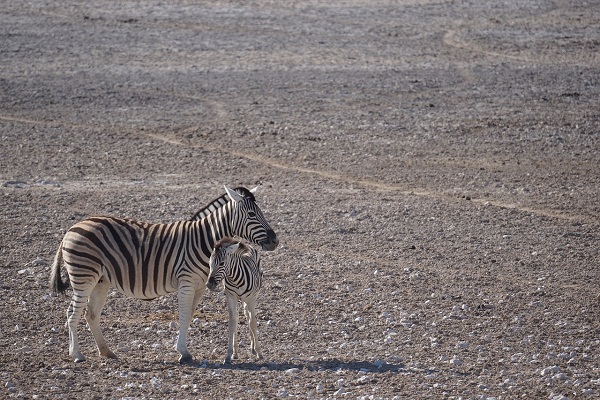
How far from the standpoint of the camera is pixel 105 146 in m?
19.7

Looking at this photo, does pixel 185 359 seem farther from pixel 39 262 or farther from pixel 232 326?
pixel 39 262

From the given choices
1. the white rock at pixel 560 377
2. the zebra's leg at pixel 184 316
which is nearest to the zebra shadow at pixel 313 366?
the zebra's leg at pixel 184 316

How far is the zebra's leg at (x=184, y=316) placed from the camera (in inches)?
391

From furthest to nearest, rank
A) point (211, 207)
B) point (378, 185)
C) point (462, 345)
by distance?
point (378, 185) < point (211, 207) < point (462, 345)

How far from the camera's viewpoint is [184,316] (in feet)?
32.8

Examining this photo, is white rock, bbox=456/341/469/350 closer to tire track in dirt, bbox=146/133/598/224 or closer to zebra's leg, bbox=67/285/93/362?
zebra's leg, bbox=67/285/93/362

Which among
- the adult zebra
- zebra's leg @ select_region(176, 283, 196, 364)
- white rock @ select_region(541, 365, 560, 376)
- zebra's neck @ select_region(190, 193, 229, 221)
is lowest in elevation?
white rock @ select_region(541, 365, 560, 376)

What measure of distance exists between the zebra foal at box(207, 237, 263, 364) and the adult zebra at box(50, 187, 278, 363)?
14.2 inches

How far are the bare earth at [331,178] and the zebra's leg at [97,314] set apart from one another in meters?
0.18

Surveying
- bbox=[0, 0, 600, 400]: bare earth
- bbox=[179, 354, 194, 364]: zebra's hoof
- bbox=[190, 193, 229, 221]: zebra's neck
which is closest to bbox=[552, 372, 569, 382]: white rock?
bbox=[0, 0, 600, 400]: bare earth

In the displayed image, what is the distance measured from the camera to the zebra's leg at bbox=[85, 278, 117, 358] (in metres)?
10.2

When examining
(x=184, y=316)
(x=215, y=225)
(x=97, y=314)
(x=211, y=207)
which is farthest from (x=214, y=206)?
(x=97, y=314)

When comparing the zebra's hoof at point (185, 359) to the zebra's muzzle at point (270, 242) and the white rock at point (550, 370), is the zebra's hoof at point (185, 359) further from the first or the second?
the white rock at point (550, 370)

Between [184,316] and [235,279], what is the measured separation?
2.09 feet
